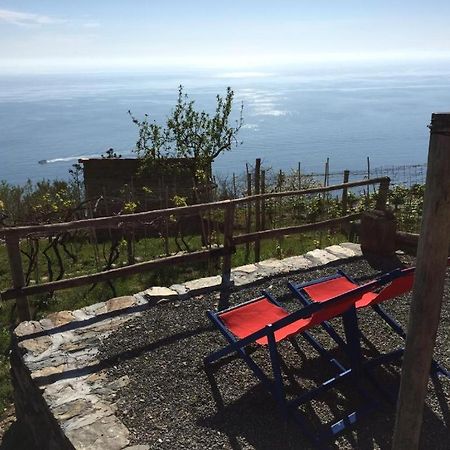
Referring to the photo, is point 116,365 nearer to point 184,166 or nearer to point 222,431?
point 222,431

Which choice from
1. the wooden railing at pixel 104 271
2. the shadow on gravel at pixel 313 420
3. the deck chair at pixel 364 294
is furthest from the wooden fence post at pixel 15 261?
the deck chair at pixel 364 294

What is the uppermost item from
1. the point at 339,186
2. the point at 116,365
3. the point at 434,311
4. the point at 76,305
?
the point at 434,311

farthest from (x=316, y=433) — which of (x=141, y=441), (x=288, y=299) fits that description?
(x=288, y=299)

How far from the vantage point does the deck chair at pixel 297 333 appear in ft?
10.1

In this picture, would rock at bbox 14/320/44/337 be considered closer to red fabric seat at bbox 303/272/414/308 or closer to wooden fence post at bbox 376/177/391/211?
red fabric seat at bbox 303/272/414/308

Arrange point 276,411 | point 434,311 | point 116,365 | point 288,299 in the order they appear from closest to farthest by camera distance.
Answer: point 434,311, point 276,411, point 116,365, point 288,299

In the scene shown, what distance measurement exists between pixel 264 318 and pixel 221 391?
63cm

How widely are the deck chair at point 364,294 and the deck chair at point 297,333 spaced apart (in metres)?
0.06

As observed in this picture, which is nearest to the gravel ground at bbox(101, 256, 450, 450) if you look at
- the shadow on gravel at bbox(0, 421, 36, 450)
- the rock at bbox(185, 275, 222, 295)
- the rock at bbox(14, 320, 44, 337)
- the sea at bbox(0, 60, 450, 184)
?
the rock at bbox(185, 275, 222, 295)

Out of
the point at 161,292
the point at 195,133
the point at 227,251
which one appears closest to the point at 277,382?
the point at 161,292

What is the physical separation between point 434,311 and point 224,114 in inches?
361

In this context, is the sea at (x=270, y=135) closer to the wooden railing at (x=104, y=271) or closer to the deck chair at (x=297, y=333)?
the wooden railing at (x=104, y=271)

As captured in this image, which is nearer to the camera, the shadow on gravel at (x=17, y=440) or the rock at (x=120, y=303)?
the shadow on gravel at (x=17, y=440)

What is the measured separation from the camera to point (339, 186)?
642cm
